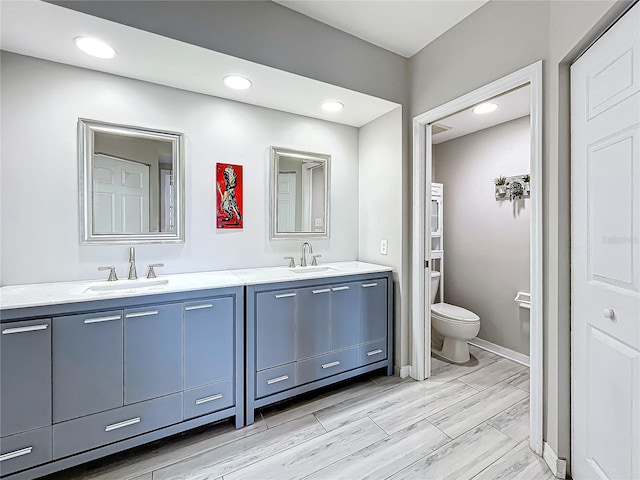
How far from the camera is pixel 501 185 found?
3051 millimetres

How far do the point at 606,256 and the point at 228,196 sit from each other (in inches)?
88.3

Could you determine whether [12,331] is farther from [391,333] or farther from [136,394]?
[391,333]

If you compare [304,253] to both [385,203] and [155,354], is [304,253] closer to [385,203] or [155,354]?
[385,203]

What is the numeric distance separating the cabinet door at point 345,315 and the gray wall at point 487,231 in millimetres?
1749

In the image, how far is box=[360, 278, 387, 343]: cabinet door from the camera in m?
2.39

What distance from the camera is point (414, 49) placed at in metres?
2.39

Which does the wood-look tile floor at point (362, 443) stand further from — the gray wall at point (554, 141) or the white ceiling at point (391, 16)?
the white ceiling at point (391, 16)

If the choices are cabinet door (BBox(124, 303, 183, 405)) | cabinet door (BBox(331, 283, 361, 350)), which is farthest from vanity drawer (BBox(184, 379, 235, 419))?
cabinet door (BBox(331, 283, 361, 350))

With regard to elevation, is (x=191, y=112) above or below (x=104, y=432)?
above

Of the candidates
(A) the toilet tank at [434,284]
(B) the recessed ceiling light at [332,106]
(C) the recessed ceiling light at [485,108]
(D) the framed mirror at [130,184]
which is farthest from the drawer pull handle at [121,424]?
(C) the recessed ceiling light at [485,108]

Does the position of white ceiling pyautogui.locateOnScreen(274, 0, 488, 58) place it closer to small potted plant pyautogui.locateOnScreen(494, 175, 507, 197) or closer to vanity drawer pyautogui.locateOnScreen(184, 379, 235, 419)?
small potted plant pyautogui.locateOnScreen(494, 175, 507, 197)

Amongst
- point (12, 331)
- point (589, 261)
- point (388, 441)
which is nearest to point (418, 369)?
point (388, 441)

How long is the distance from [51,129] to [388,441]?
2760 mm

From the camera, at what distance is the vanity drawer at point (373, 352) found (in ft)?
7.85
